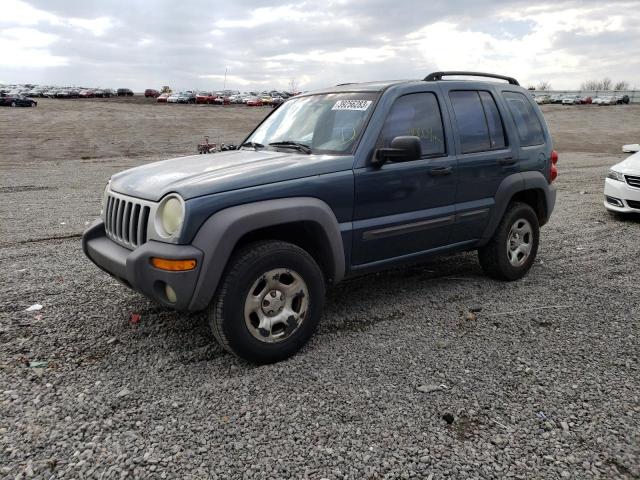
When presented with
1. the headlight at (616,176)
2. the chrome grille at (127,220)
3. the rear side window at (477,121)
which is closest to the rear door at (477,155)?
the rear side window at (477,121)

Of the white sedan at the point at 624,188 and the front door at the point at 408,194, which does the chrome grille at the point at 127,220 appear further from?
the white sedan at the point at 624,188

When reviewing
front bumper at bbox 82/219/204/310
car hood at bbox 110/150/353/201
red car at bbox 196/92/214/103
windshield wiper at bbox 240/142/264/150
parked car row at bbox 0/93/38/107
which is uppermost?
red car at bbox 196/92/214/103

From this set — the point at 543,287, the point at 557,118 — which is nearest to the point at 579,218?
the point at 543,287

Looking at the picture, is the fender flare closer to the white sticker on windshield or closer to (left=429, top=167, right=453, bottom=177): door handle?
(left=429, top=167, right=453, bottom=177): door handle

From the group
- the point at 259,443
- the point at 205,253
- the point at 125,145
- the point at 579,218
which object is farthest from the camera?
the point at 125,145

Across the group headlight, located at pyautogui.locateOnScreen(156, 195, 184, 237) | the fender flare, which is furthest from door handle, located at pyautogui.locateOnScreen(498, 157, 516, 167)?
headlight, located at pyautogui.locateOnScreen(156, 195, 184, 237)

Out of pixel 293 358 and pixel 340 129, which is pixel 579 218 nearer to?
pixel 340 129

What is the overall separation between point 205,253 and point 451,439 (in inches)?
68.2

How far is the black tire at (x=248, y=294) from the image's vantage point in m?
3.30

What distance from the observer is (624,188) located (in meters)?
8.32

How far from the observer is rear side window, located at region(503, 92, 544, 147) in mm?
5199

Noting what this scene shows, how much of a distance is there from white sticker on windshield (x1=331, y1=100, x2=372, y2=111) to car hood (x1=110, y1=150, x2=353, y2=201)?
55 cm

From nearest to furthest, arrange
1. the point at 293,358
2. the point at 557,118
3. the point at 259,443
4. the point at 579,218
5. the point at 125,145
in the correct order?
the point at 259,443, the point at 293,358, the point at 579,218, the point at 125,145, the point at 557,118

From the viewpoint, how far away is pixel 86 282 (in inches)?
203
